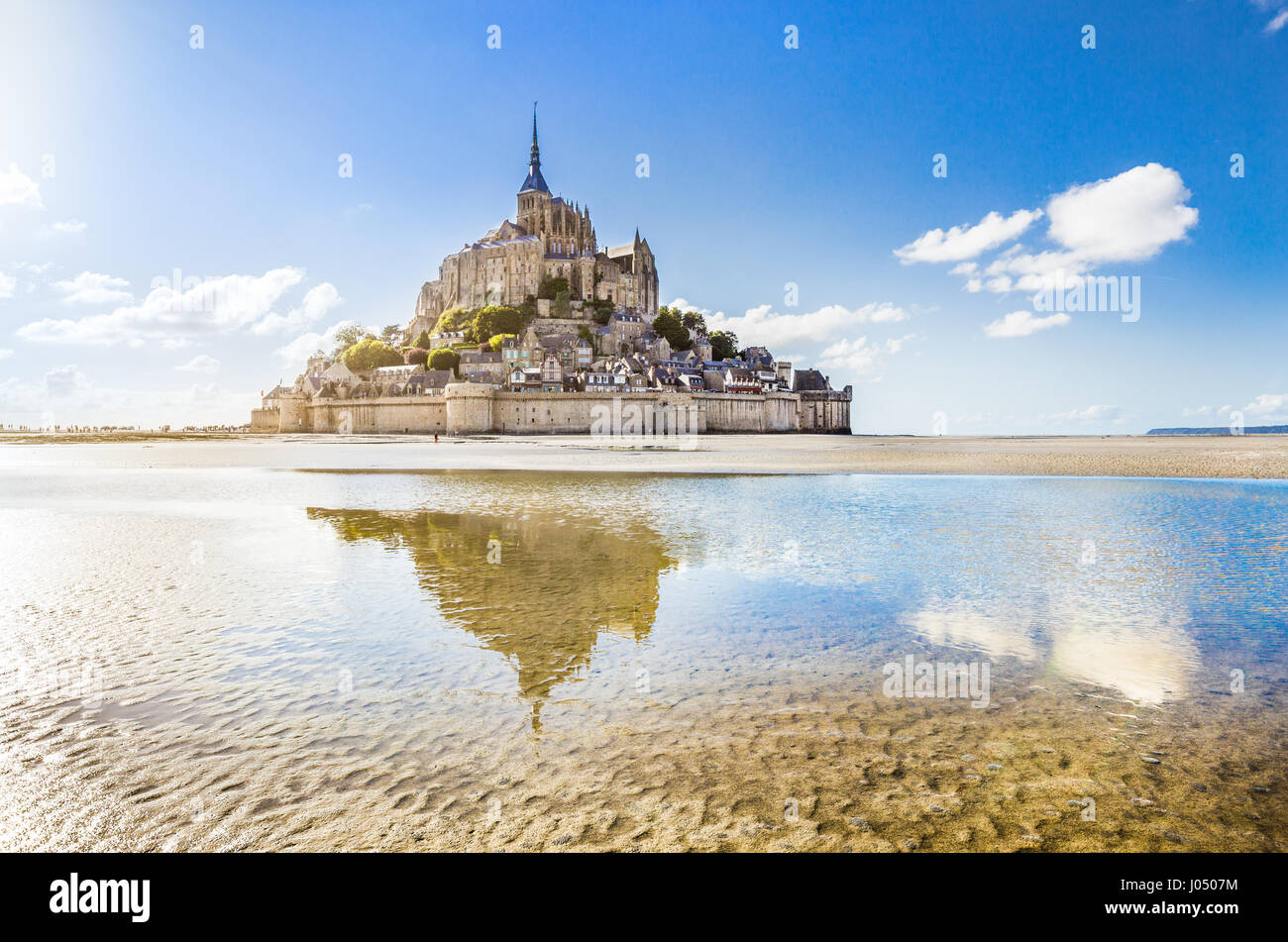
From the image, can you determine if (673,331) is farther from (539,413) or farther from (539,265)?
(539,413)

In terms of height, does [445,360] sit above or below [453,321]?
below

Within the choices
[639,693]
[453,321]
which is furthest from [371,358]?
[639,693]

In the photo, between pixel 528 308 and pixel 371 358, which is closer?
pixel 371 358

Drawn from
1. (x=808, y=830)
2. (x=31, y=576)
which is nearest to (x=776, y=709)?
(x=808, y=830)

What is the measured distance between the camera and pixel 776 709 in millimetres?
4508

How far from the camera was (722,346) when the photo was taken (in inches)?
4220

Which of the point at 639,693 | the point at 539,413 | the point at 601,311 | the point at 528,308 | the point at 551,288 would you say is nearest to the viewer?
the point at 639,693

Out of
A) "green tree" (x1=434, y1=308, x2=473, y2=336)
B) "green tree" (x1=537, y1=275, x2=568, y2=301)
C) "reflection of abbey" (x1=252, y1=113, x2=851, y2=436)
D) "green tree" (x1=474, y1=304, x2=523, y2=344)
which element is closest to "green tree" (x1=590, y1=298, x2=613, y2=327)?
"reflection of abbey" (x1=252, y1=113, x2=851, y2=436)

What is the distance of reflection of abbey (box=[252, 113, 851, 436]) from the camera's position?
251ft

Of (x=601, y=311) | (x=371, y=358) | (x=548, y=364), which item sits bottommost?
(x=548, y=364)

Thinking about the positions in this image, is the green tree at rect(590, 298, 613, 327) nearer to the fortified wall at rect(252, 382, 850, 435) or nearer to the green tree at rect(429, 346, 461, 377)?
the green tree at rect(429, 346, 461, 377)

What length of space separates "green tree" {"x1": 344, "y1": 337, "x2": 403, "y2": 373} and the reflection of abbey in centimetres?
19

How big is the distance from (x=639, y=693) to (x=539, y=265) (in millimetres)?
101095
